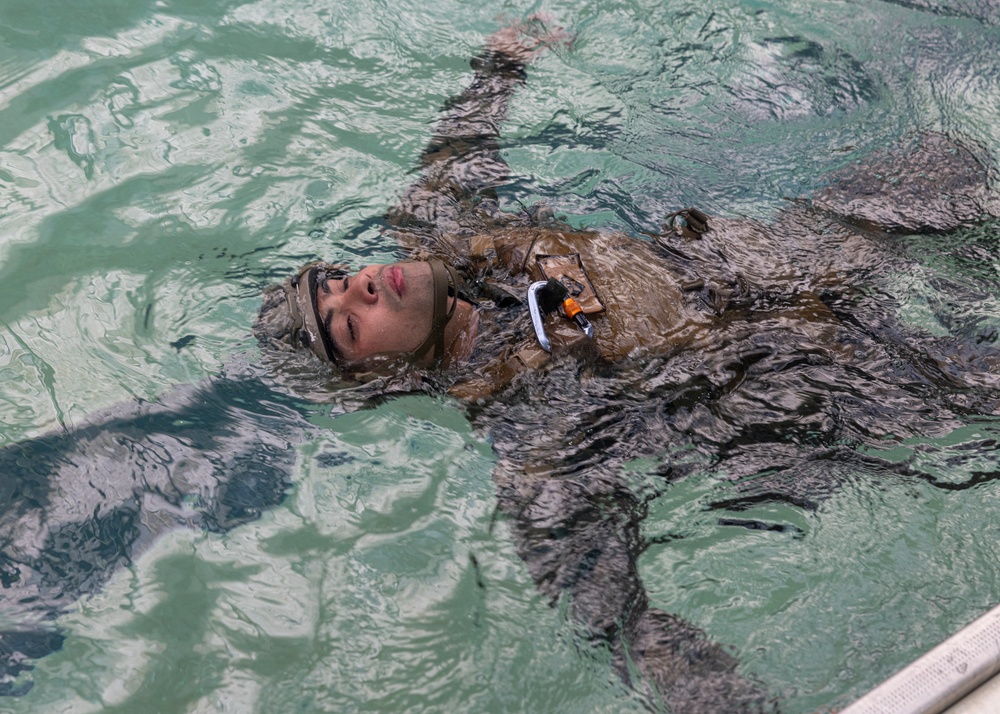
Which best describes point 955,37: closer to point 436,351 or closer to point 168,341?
point 436,351

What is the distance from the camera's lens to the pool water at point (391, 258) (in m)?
2.84

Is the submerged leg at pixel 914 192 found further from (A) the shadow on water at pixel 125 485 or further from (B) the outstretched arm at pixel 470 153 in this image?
(A) the shadow on water at pixel 125 485

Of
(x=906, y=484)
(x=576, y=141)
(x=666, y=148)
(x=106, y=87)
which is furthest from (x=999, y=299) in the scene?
(x=106, y=87)

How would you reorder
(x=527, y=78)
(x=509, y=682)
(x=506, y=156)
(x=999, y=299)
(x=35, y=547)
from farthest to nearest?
(x=527, y=78), (x=506, y=156), (x=999, y=299), (x=35, y=547), (x=509, y=682)

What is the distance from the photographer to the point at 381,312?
140 inches

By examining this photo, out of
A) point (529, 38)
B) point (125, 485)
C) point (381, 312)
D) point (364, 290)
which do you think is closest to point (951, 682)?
point (381, 312)

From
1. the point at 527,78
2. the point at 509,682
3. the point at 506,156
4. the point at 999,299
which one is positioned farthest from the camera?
the point at 527,78

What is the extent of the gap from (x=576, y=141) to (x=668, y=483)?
2395 mm

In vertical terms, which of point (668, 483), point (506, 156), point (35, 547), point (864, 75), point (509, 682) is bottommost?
point (35, 547)

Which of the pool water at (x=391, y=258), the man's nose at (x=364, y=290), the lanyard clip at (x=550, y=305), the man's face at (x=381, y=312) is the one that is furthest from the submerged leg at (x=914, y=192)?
the man's nose at (x=364, y=290)

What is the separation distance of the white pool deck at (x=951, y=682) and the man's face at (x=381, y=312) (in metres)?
2.21

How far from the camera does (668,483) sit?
335 cm

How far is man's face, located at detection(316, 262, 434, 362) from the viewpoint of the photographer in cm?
356

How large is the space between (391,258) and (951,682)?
10.1 feet
